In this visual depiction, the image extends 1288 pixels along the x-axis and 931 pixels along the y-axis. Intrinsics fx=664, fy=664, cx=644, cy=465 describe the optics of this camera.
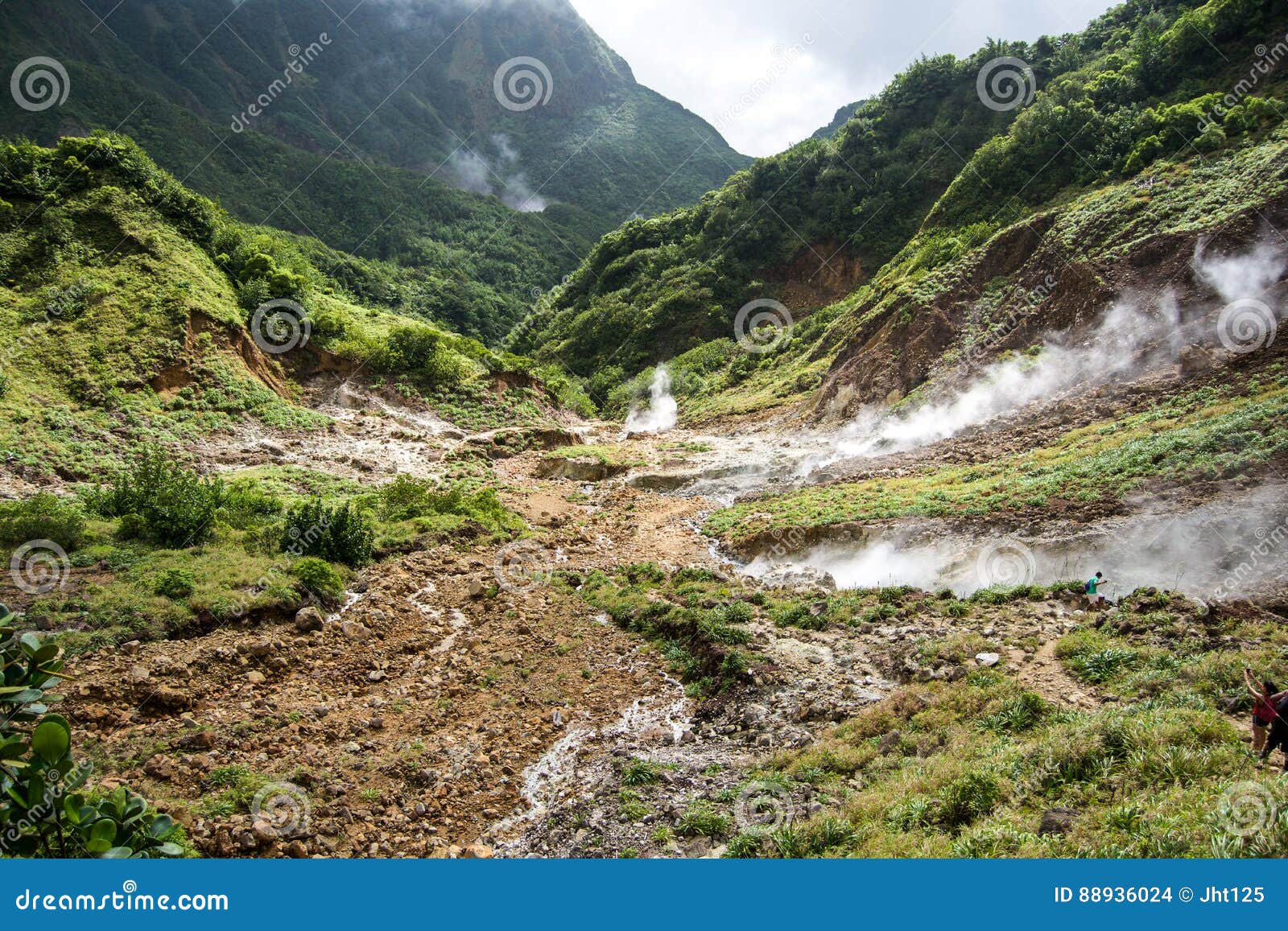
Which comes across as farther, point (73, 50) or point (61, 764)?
point (73, 50)

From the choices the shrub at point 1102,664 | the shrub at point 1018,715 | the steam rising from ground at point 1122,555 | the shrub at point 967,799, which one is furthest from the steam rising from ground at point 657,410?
the shrub at point 967,799

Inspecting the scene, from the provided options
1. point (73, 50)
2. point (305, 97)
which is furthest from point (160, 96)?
point (305, 97)

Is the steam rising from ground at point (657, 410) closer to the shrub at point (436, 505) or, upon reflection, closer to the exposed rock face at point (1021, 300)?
the exposed rock face at point (1021, 300)

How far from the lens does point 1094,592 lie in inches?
395

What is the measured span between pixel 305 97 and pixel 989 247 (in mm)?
94009

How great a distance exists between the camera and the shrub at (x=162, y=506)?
11523mm

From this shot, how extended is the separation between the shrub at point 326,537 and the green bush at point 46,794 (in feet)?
35.3

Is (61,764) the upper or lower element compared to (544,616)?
lower

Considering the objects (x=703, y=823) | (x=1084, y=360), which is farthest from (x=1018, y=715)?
(x=1084, y=360)

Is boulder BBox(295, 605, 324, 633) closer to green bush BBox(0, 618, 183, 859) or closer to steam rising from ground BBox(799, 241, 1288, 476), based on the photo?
green bush BBox(0, 618, 183, 859)

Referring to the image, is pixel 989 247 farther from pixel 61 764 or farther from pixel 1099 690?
pixel 61 764

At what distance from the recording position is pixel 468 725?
875 cm

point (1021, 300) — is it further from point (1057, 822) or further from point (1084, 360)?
point (1057, 822)

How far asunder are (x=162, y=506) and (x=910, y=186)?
4887cm
